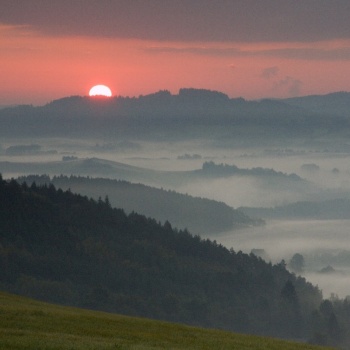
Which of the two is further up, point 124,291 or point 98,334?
point 124,291

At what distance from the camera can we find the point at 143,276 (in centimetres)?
19338

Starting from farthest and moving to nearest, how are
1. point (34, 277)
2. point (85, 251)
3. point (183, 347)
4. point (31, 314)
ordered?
1. point (85, 251)
2. point (34, 277)
3. point (31, 314)
4. point (183, 347)

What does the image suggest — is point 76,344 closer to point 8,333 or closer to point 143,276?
point 8,333

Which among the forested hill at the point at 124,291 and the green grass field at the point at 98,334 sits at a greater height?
the forested hill at the point at 124,291

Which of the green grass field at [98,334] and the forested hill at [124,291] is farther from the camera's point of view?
the forested hill at [124,291]

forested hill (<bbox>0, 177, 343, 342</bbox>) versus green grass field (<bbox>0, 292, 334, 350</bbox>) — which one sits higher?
forested hill (<bbox>0, 177, 343, 342</bbox>)

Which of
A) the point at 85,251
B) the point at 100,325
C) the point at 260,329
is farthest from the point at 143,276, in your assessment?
the point at 100,325

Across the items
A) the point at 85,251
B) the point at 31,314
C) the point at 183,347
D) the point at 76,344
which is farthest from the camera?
the point at 85,251

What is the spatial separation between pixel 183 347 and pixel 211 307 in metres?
150

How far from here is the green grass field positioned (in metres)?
31.5

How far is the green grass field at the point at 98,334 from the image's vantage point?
31.5 metres

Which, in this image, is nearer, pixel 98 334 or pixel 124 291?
pixel 98 334

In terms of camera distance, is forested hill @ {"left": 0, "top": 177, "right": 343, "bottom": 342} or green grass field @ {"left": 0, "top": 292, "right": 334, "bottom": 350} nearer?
green grass field @ {"left": 0, "top": 292, "right": 334, "bottom": 350}

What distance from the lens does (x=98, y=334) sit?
37.0 meters
